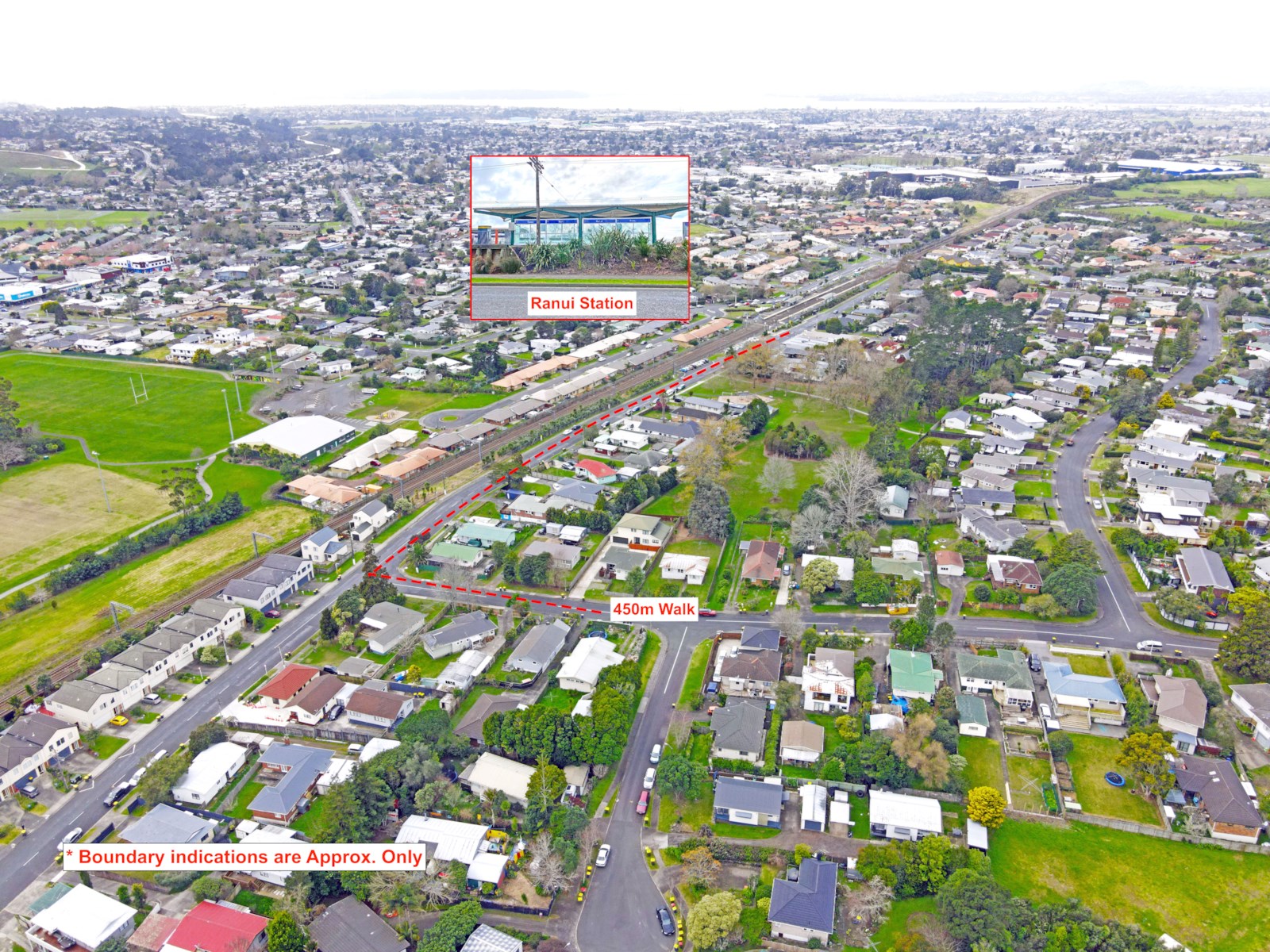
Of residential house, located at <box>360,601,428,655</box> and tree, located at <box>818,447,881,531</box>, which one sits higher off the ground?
tree, located at <box>818,447,881,531</box>

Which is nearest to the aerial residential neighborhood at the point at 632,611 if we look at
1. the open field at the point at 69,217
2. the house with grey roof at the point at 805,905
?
the house with grey roof at the point at 805,905

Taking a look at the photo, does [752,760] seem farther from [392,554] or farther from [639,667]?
[392,554]


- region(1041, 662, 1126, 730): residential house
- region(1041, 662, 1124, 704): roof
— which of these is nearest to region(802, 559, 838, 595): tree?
region(1041, 662, 1124, 704): roof

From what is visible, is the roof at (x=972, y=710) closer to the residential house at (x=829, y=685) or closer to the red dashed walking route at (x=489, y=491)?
the residential house at (x=829, y=685)

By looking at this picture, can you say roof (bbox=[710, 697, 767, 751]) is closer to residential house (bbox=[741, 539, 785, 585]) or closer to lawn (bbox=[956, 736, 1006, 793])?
lawn (bbox=[956, 736, 1006, 793])

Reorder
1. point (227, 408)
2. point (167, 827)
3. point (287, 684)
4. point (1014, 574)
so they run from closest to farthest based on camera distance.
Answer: point (167, 827) < point (287, 684) < point (1014, 574) < point (227, 408)

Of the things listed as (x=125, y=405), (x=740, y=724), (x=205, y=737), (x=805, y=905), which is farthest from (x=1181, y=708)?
(x=125, y=405)

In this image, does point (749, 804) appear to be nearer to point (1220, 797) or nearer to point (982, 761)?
point (982, 761)
